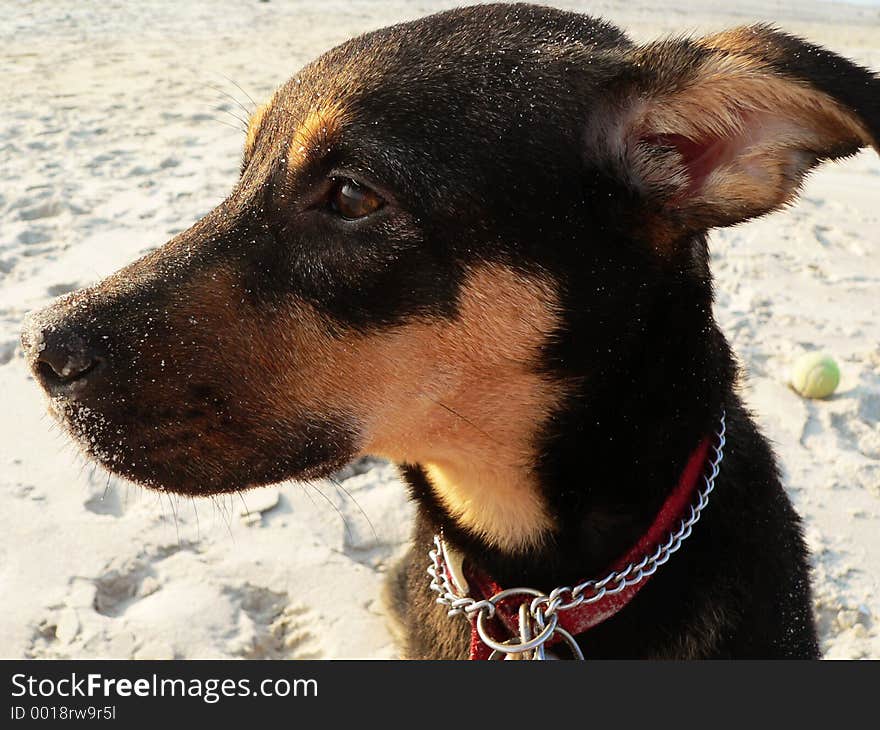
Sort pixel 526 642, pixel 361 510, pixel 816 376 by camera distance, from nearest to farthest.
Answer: pixel 526 642 → pixel 361 510 → pixel 816 376

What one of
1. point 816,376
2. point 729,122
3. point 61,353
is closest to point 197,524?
point 61,353

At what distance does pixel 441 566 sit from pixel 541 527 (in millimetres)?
540

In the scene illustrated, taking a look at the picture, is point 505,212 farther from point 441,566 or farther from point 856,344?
point 856,344

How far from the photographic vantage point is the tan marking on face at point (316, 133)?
2.82m

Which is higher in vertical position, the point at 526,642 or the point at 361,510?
the point at 526,642

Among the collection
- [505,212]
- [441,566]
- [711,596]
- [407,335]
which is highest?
[505,212]

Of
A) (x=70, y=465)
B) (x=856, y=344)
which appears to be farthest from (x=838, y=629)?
(x=70, y=465)

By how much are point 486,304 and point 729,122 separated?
888 mm

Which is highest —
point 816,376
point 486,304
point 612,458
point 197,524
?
point 486,304

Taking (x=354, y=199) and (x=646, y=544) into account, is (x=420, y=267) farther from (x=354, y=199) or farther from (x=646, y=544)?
(x=646, y=544)

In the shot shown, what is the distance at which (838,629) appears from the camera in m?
4.33

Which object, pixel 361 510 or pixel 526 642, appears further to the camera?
pixel 361 510

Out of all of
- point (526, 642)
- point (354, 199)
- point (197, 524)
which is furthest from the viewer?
point (197, 524)

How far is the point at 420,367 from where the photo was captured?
290cm
